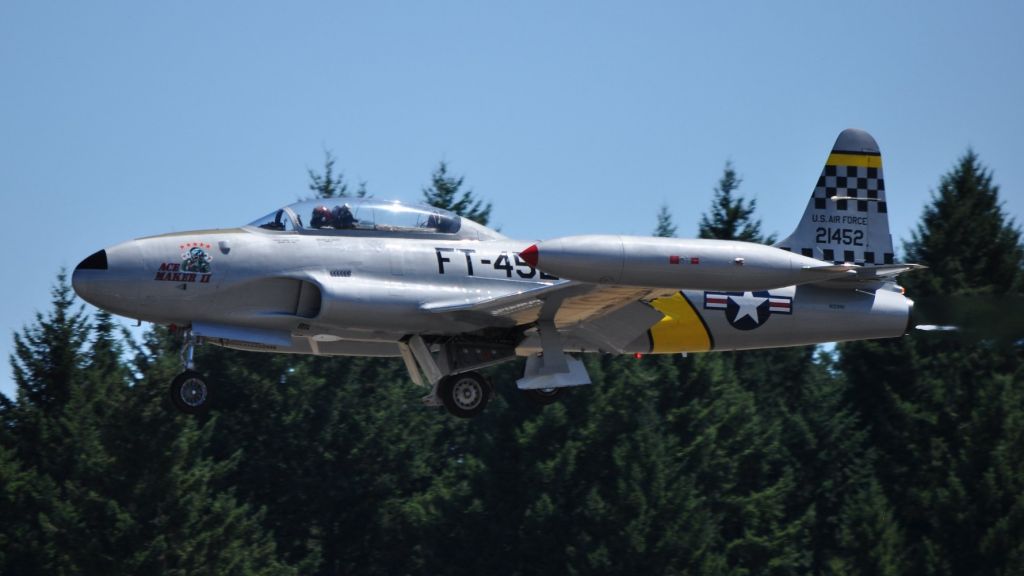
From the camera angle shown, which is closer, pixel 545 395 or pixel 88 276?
pixel 88 276

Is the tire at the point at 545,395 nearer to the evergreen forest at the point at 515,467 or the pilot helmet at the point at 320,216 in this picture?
the pilot helmet at the point at 320,216

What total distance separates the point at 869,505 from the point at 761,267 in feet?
70.2

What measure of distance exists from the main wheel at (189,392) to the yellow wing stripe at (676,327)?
235 inches

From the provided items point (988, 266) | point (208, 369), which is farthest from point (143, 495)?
point (988, 266)

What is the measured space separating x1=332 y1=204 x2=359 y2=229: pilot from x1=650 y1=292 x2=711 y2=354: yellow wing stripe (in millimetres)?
4228

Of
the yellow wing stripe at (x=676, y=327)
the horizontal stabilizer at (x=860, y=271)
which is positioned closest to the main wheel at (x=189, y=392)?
the yellow wing stripe at (x=676, y=327)

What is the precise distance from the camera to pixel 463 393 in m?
19.1

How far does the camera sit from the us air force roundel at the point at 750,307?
2008 centimetres

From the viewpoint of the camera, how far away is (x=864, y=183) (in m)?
22.0

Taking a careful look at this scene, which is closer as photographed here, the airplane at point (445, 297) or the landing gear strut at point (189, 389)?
the airplane at point (445, 297)

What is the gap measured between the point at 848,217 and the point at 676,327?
11.0 ft

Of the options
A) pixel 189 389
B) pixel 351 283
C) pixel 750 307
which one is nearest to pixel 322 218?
pixel 351 283

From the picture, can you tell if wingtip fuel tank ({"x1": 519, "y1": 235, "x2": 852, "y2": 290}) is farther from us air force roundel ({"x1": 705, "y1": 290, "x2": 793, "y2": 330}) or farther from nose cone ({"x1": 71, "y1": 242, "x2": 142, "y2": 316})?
nose cone ({"x1": 71, "y1": 242, "x2": 142, "y2": 316})

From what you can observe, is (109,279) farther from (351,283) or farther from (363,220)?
(363,220)
